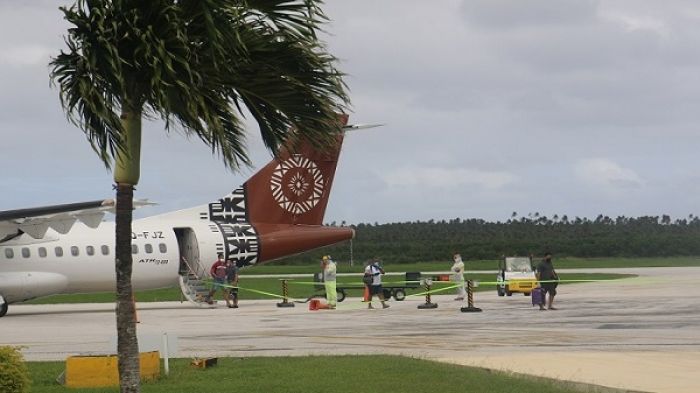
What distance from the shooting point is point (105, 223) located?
3597cm

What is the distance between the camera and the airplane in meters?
33.2

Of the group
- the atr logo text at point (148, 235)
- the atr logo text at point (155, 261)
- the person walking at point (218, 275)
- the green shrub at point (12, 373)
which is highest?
the atr logo text at point (148, 235)

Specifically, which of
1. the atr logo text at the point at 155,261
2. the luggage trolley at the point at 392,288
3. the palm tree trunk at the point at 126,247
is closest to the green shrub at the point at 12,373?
the palm tree trunk at the point at 126,247

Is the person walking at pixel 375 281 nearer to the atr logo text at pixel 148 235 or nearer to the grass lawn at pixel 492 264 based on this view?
the atr logo text at pixel 148 235

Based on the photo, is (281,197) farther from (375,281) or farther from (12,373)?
(12,373)

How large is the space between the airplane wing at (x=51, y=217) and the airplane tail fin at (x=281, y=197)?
6806 millimetres

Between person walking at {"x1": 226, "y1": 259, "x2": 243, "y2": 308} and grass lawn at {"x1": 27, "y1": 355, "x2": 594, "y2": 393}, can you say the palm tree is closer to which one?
grass lawn at {"x1": 27, "y1": 355, "x2": 594, "y2": 393}

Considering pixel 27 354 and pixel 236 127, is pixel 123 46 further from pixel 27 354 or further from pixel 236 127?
pixel 27 354

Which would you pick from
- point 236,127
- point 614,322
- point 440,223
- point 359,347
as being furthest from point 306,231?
point 440,223

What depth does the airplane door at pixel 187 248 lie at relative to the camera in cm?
3581

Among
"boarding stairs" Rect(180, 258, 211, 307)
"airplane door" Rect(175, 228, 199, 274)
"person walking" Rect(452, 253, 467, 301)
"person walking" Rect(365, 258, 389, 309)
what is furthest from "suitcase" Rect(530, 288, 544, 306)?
"airplane door" Rect(175, 228, 199, 274)

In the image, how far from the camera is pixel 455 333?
21984 mm

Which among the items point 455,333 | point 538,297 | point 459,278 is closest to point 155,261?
point 459,278

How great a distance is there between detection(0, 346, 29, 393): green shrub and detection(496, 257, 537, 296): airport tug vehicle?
28.7 meters
